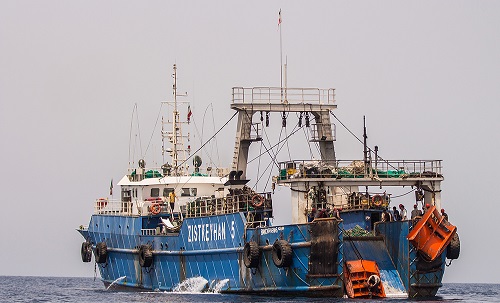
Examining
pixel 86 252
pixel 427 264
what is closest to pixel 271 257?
pixel 427 264

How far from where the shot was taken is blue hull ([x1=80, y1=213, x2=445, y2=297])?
1388 inches

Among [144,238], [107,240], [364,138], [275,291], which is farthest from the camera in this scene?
[107,240]

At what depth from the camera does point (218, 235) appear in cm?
4022

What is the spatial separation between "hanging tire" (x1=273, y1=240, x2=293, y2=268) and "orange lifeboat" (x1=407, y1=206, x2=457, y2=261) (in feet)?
12.2

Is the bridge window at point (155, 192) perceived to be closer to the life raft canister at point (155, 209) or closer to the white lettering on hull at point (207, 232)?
the life raft canister at point (155, 209)

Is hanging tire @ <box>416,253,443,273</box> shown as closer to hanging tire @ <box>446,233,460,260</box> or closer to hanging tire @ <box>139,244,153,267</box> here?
hanging tire @ <box>446,233,460,260</box>

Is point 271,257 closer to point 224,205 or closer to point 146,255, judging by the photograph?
point 224,205

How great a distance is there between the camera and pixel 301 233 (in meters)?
35.8

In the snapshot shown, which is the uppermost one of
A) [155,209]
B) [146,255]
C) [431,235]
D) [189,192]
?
[189,192]

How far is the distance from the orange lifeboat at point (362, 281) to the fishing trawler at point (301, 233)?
0.10ft

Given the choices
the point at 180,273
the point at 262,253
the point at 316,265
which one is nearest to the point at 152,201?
the point at 180,273

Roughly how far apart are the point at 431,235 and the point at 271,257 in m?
5.13

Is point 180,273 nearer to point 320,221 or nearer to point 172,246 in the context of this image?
point 172,246

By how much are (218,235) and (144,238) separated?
6349 mm
